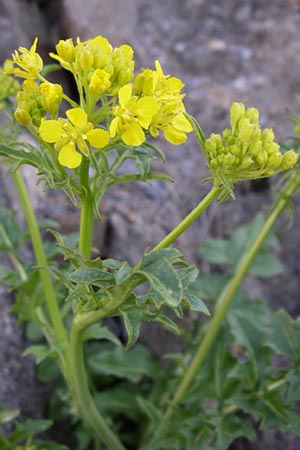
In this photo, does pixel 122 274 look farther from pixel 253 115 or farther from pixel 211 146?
pixel 253 115

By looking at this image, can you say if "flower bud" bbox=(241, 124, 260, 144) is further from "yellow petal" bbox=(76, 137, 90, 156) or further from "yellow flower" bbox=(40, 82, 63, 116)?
"yellow flower" bbox=(40, 82, 63, 116)

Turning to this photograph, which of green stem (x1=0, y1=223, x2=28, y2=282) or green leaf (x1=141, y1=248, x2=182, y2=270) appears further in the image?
green stem (x1=0, y1=223, x2=28, y2=282)

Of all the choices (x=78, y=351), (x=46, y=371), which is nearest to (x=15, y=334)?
(x=46, y=371)

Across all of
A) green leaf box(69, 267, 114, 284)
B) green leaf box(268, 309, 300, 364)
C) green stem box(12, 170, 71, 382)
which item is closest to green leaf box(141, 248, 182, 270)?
green leaf box(69, 267, 114, 284)

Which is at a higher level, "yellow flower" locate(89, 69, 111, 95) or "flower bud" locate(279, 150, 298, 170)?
"yellow flower" locate(89, 69, 111, 95)

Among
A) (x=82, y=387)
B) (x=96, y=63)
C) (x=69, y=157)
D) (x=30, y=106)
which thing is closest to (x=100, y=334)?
(x=82, y=387)

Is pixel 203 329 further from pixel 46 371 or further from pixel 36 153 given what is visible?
pixel 36 153
